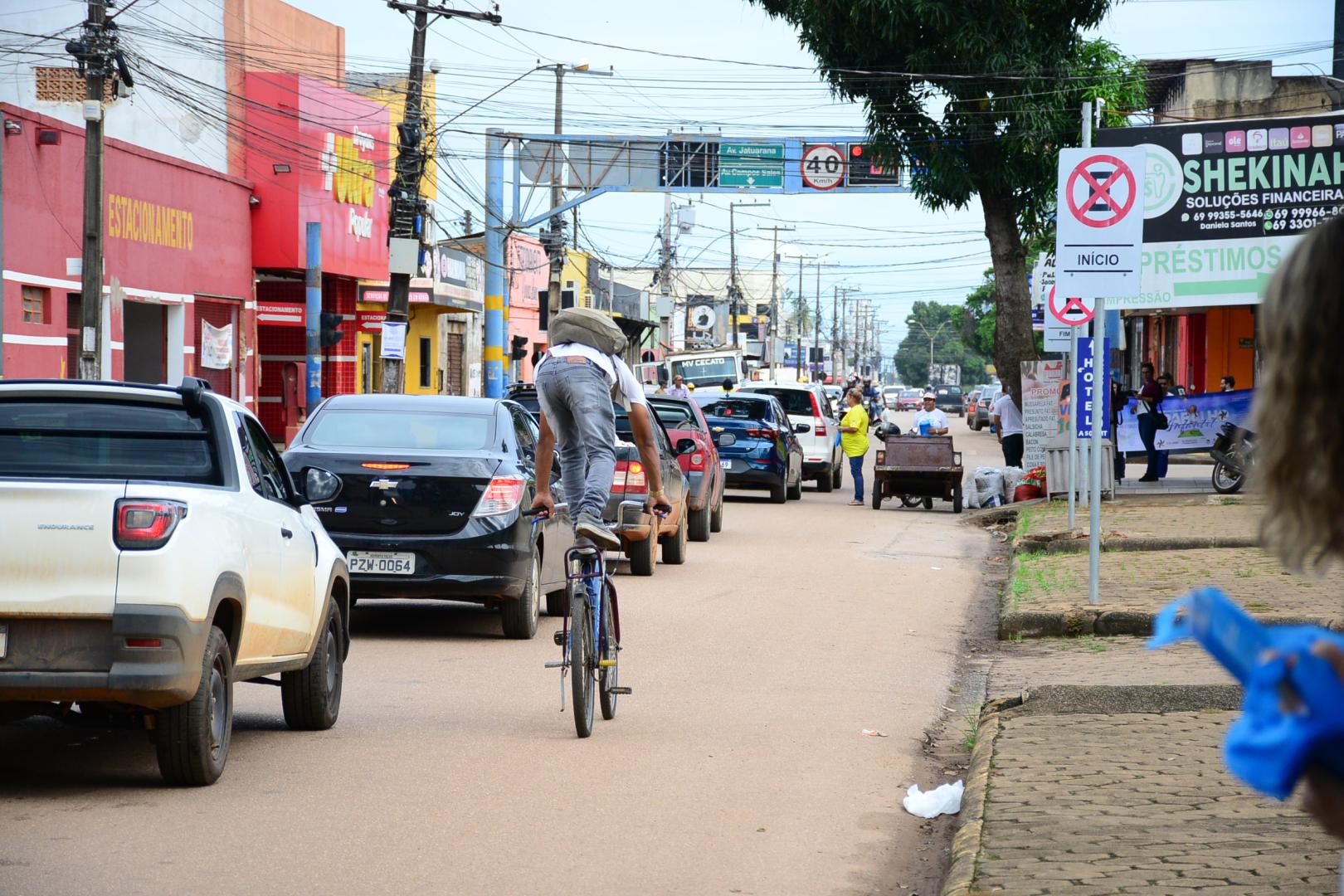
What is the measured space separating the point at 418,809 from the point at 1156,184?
20.0 meters

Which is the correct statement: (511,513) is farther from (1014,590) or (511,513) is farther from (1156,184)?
(1156,184)

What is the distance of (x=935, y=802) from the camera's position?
6.75m

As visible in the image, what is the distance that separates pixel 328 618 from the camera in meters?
8.22

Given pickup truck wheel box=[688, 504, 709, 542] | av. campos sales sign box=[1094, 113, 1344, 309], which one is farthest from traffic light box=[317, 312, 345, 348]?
av. campos sales sign box=[1094, 113, 1344, 309]

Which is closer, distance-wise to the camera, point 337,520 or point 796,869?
point 796,869

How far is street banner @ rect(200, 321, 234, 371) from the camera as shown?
34156 mm

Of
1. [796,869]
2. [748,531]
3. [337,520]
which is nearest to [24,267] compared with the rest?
[748,531]

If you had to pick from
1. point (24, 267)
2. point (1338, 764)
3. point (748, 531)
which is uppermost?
point (24, 267)

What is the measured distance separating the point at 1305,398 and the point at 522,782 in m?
5.43

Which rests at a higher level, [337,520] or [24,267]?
[24,267]

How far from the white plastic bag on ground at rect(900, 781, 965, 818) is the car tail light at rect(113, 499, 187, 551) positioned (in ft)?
10.3

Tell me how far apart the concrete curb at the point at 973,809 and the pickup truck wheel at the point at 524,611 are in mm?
3866

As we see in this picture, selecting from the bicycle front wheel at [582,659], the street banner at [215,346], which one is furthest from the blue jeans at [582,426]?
the street banner at [215,346]

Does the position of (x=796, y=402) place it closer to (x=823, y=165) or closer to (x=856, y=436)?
(x=856, y=436)
